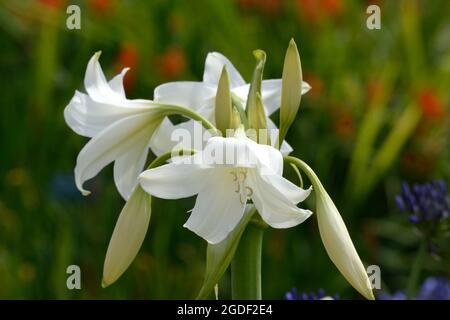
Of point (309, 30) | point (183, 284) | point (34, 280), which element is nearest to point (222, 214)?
point (183, 284)

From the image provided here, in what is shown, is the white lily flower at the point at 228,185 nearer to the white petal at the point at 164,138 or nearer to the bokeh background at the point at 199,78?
the white petal at the point at 164,138

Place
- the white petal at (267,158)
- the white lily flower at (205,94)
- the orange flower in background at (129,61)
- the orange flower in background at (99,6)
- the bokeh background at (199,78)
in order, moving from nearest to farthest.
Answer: the white petal at (267,158) < the white lily flower at (205,94) < the bokeh background at (199,78) < the orange flower in background at (129,61) < the orange flower in background at (99,6)

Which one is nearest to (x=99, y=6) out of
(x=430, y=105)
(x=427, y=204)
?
(x=430, y=105)

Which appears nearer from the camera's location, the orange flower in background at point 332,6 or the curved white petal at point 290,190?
the curved white petal at point 290,190

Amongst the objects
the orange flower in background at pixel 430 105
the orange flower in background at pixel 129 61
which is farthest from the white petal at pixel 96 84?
the orange flower in background at pixel 430 105

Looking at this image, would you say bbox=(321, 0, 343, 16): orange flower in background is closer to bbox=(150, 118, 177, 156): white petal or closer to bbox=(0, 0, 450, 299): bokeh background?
bbox=(0, 0, 450, 299): bokeh background

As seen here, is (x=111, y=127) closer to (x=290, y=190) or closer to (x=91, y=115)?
(x=91, y=115)

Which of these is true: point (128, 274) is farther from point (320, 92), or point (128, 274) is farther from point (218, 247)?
point (218, 247)
